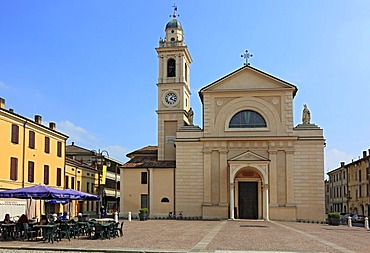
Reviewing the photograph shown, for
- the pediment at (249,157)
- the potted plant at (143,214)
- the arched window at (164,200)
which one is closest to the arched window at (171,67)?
the pediment at (249,157)

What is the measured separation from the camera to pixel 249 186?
42375 millimetres

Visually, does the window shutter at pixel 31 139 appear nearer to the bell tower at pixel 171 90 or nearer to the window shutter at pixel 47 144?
the window shutter at pixel 47 144

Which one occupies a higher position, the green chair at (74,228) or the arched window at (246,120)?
the arched window at (246,120)

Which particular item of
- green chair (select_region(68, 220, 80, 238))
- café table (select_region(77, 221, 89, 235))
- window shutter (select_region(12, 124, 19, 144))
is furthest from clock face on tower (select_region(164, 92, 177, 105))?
green chair (select_region(68, 220, 80, 238))

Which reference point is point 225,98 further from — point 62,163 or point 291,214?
point 62,163

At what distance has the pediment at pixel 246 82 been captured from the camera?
1674 inches

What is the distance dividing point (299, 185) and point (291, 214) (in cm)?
259

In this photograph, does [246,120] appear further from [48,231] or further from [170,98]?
[48,231]

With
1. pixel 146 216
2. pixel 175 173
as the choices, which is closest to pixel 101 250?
pixel 146 216

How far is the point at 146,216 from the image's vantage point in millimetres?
39781

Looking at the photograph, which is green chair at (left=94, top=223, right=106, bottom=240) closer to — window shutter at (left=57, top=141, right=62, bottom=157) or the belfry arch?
window shutter at (left=57, top=141, right=62, bottom=157)

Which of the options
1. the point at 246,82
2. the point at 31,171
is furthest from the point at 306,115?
the point at 31,171

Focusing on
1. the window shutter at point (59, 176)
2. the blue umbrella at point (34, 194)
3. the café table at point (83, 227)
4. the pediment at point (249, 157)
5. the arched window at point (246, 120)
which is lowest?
the café table at point (83, 227)

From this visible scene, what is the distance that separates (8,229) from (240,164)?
77.7 feet
